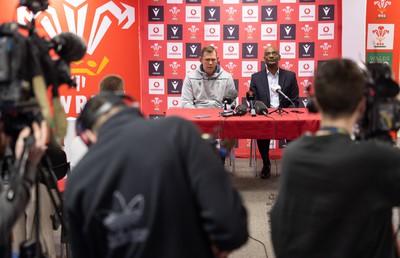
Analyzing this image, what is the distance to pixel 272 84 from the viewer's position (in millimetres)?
5387

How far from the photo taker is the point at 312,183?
142 centimetres

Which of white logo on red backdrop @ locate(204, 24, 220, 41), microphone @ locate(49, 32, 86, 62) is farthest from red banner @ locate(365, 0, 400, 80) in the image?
Result: microphone @ locate(49, 32, 86, 62)

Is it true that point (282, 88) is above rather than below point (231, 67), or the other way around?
below

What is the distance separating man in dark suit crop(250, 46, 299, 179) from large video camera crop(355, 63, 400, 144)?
3.71 meters

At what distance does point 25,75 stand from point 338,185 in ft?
3.66

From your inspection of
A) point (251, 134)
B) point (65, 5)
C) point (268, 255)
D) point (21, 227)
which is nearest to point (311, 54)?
point (251, 134)

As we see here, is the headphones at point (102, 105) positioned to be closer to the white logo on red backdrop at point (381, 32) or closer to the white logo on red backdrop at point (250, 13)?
the white logo on red backdrop at point (250, 13)

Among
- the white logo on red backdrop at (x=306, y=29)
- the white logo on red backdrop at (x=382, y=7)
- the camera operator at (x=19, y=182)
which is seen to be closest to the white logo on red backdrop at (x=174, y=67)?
the white logo on red backdrop at (x=306, y=29)

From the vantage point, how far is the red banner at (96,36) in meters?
6.04

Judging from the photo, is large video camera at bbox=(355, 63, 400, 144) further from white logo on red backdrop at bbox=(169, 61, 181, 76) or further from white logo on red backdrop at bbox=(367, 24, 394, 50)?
white logo on red backdrop at bbox=(367, 24, 394, 50)

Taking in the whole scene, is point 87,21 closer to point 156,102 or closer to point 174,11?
point 174,11

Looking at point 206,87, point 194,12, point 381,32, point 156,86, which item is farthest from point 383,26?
point 156,86

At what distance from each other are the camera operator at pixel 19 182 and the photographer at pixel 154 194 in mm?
327

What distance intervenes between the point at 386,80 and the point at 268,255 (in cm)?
191
